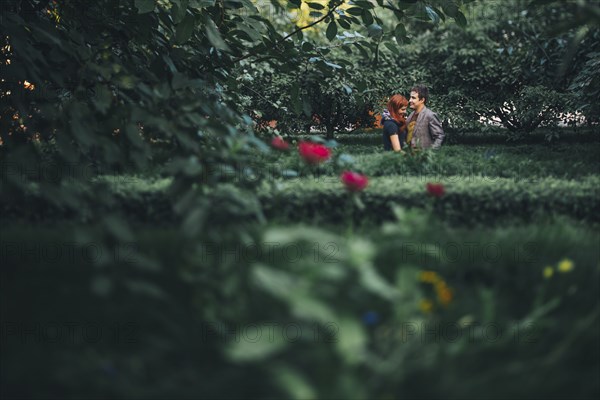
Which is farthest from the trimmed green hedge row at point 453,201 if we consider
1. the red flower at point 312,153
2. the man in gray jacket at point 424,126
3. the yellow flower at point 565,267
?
the man in gray jacket at point 424,126

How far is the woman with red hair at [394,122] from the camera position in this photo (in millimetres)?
8383

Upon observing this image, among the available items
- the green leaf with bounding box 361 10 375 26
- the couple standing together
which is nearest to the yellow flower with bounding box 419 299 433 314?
the green leaf with bounding box 361 10 375 26

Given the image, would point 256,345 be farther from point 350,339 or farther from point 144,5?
point 144,5

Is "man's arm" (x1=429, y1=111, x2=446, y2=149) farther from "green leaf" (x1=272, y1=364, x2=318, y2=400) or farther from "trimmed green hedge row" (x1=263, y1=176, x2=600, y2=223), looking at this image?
"green leaf" (x1=272, y1=364, x2=318, y2=400)

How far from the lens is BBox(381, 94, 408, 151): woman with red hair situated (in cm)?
838

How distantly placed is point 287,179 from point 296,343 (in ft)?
9.10

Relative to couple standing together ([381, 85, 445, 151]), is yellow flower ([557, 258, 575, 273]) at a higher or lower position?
lower

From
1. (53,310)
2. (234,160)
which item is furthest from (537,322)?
(53,310)

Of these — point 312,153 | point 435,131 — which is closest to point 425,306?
point 312,153

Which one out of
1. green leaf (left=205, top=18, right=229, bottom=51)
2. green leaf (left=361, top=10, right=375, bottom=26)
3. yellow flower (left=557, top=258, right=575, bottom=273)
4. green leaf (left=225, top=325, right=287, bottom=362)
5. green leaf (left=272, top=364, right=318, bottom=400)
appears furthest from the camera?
green leaf (left=361, top=10, right=375, bottom=26)

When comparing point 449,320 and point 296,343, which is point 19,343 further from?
point 449,320

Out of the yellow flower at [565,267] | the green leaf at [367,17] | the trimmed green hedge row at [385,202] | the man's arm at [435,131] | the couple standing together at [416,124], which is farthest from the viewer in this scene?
the couple standing together at [416,124]

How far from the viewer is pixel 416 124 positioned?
27.2 feet

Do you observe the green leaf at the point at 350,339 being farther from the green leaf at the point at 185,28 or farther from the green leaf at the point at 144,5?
the green leaf at the point at 185,28
